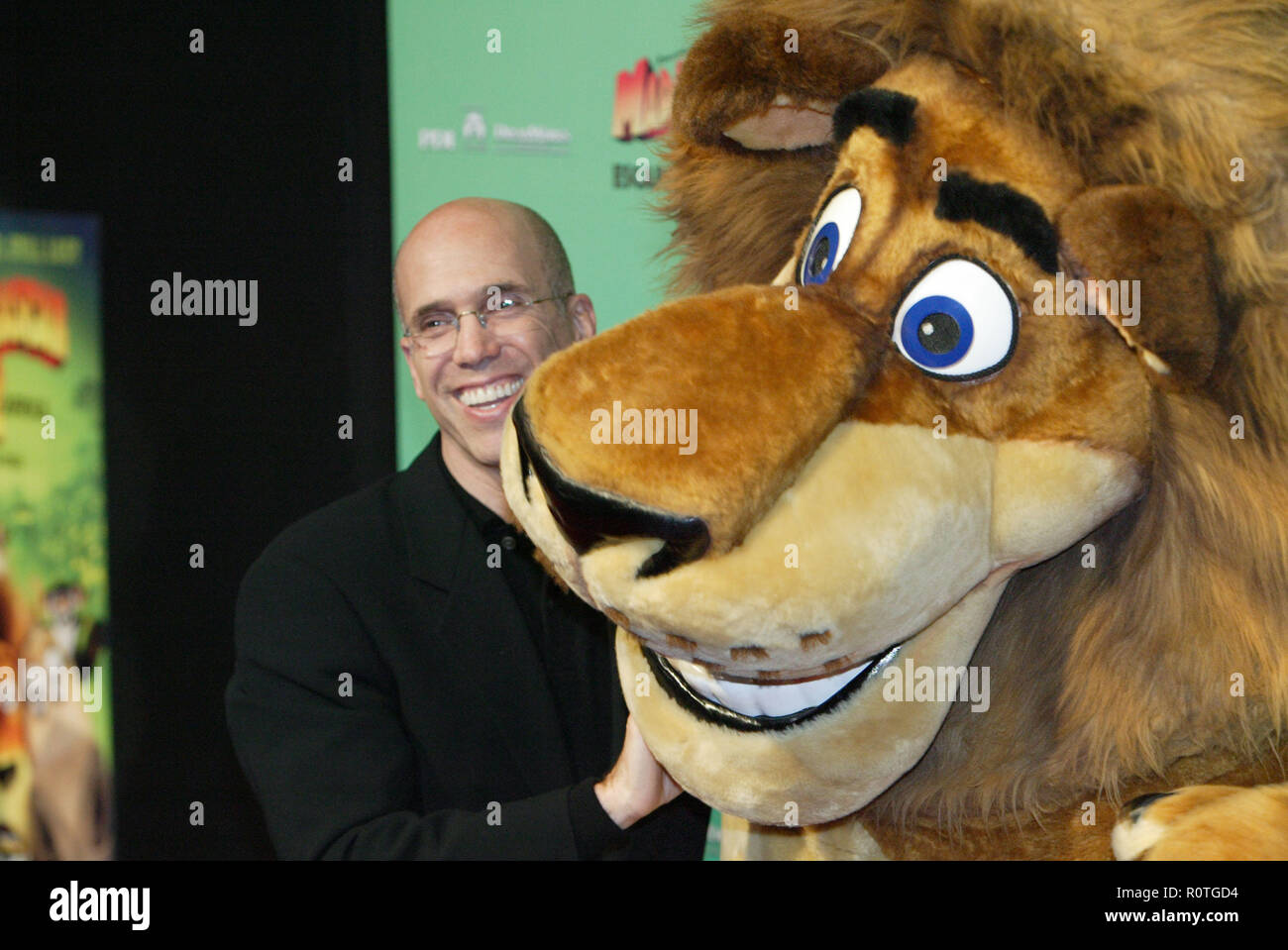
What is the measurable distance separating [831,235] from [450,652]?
73 cm

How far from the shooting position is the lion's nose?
92 cm

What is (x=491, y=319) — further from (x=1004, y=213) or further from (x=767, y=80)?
(x=1004, y=213)

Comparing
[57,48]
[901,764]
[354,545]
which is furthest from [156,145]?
[901,764]

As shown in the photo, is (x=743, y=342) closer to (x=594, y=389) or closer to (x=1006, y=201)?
(x=594, y=389)

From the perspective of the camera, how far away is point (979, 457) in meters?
1.02

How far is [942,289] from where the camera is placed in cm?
104

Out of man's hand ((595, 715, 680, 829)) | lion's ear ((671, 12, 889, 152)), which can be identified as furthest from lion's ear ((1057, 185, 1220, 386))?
man's hand ((595, 715, 680, 829))

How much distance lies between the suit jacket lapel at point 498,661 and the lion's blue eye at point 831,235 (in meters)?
0.64

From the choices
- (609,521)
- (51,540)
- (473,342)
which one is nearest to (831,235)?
(609,521)

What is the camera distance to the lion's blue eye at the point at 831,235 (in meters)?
1.11

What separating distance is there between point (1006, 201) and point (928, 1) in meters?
0.20

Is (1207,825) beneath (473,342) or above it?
beneath

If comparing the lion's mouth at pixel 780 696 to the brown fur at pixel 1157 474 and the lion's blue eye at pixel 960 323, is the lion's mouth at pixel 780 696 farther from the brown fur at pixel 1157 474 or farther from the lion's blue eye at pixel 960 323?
the lion's blue eye at pixel 960 323

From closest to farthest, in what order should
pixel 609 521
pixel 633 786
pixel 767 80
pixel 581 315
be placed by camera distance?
pixel 609 521
pixel 767 80
pixel 633 786
pixel 581 315
